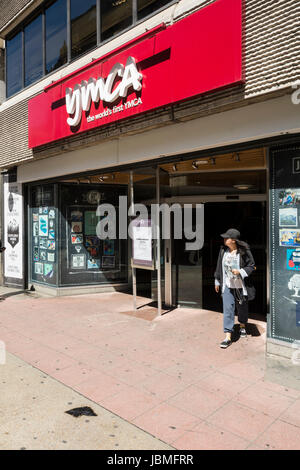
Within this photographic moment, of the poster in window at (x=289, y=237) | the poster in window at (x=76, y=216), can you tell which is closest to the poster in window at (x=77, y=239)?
the poster in window at (x=76, y=216)

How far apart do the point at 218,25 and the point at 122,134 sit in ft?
8.79

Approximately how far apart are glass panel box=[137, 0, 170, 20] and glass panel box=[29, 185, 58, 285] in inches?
201

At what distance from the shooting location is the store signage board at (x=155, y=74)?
5.43m

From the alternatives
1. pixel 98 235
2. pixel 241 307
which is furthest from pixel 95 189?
pixel 241 307

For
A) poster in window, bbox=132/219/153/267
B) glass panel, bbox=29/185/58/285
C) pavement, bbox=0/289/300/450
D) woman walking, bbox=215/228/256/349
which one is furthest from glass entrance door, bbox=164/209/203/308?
glass panel, bbox=29/185/58/285

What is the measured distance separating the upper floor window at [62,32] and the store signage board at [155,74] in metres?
0.95

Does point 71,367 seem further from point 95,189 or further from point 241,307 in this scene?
point 95,189

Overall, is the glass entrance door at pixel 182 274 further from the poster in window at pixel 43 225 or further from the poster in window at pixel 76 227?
the poster in window at pixel 43 225

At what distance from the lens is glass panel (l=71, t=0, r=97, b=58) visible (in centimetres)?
848

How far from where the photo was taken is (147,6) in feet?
23.7

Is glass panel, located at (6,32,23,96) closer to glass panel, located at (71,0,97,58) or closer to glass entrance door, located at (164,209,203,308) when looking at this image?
glass panel, located at (71,0,97,58)

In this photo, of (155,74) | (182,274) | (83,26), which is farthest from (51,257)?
(155,74)
